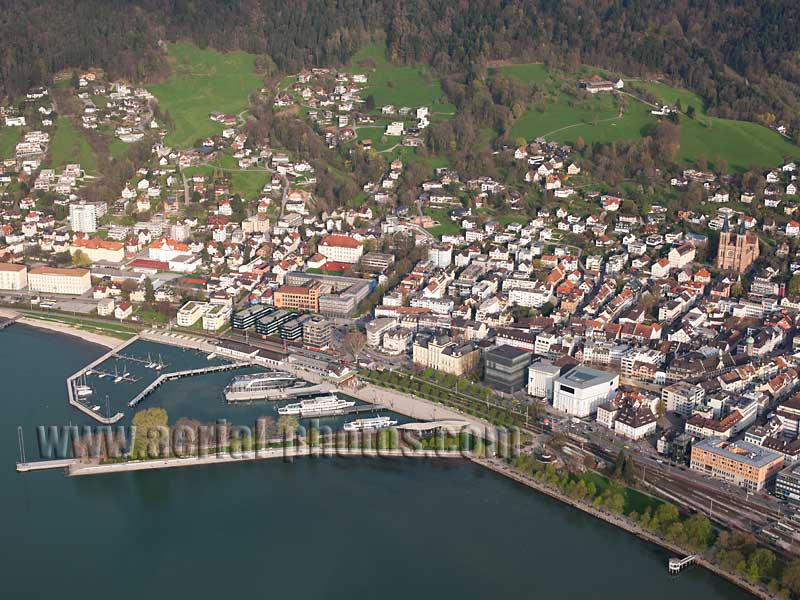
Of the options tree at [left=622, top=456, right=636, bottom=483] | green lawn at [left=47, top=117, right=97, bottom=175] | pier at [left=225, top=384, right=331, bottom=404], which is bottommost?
tree at [left=622, top=456, right=636, bottom=483]

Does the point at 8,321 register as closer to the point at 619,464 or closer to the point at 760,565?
the point at 619,464

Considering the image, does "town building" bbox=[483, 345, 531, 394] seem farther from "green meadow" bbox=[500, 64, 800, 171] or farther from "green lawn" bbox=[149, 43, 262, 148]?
"green lawn" bbox=[149, 43, 262, 148]

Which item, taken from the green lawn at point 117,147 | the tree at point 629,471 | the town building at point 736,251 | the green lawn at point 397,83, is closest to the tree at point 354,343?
the tree at point 629,471

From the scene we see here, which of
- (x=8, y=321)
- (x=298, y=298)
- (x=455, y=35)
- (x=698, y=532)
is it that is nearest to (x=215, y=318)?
(x=298, y=298)

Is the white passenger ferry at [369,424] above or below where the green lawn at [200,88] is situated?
below

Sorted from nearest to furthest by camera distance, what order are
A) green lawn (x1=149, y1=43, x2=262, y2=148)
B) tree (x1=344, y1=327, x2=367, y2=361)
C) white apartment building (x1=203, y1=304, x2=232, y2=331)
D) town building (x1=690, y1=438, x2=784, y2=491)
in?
town building (x1=690, y1=438, x2=784, y2=491)
tree (x1=344, y1=327, x2=367, y2=361)
white apartment building (x1=203, y1=304, x2=232, y2=331)
green lawn (x1=149, y1=43, x2=262, y2=148)

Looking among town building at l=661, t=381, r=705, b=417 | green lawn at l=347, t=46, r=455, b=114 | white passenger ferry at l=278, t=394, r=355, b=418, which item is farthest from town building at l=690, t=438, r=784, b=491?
green lawn at l=347, t=46, r=455, b=114

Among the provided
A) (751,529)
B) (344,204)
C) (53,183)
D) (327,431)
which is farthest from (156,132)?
(751,529)

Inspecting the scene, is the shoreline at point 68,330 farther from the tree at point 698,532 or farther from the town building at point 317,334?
the tree at point 698,532
